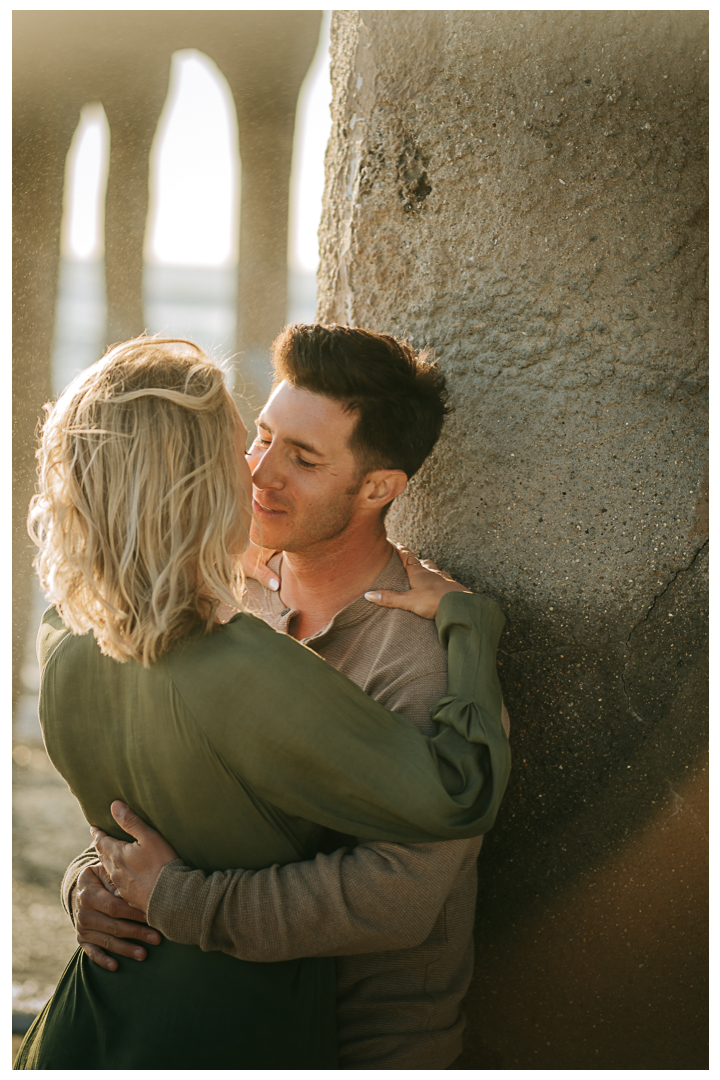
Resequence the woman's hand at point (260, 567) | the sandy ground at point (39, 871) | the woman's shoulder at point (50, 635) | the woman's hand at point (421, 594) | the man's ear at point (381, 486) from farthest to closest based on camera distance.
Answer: the sandy ground at point (39, 871) → the woman's hand at point (260, 567) → the man's ear at point (381, 486) → the woman's hand at point (421, 594) → the woman's shoulder at point (50, 635)

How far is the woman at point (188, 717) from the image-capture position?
4.45 feet

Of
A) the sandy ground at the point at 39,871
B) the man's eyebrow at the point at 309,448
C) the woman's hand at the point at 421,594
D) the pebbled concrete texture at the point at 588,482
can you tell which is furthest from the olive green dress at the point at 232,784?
the sandy ground at the point at 39,871

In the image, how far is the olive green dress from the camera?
1.36 metres

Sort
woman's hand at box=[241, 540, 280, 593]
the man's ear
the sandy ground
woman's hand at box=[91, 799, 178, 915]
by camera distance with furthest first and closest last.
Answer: the sandy ground < woman's hand at box=[241, 540, 280, 593] < the man's ear < woman's hand at box=[91, 799, 178, 915]

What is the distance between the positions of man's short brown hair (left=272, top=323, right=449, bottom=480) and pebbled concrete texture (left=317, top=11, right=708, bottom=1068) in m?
0.15

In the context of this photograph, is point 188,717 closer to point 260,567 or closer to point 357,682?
point 357,682

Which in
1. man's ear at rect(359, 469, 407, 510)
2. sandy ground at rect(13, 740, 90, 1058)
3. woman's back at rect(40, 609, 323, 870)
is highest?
man's ear at rect(359, 469, 407, 510)

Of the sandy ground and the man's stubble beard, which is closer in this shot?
the man's stubble beard

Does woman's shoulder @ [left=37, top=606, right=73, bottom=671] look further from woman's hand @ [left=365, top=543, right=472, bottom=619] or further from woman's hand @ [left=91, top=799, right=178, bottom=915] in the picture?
woman's hand @ [left=365, top=543, right=472, bottom=619]

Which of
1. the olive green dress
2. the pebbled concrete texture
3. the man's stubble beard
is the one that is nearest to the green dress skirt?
the olive green dress

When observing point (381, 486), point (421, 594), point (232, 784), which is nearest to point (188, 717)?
point (232, 784)

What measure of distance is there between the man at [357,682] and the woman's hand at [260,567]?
0.02 meters

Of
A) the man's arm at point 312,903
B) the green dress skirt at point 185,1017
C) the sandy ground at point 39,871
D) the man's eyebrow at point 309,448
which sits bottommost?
the sandy ground at point 39,871

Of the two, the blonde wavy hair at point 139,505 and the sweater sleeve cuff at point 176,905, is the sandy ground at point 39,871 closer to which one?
the sweater sleeve cuff at point 176,905
